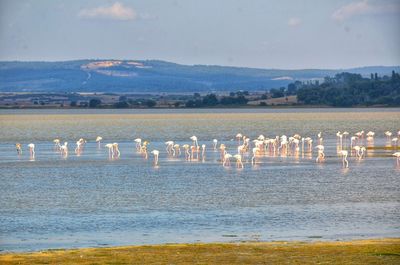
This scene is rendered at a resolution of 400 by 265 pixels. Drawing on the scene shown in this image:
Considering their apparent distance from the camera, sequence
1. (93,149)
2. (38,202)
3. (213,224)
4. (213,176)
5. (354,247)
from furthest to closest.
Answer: (93,149), (213,176), (38,202), (213,224), (354,247)

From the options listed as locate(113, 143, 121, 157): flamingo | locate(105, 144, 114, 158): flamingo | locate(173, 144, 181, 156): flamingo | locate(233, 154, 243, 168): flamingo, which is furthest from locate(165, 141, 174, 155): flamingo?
locate(233, 154, 243, 168): flamingo

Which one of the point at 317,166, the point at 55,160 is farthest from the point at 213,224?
the point at 55,160

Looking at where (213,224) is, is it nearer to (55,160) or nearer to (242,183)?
(242,183)

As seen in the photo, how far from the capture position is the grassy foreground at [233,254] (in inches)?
774

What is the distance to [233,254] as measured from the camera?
20.7m

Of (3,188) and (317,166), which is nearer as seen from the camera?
(3,188)

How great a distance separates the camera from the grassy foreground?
19.7 meters

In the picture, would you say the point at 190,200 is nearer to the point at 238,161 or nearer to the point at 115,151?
the point at 238,161

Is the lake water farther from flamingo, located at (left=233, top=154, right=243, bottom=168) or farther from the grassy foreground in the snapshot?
the grassy foreground

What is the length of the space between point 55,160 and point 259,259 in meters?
38.2

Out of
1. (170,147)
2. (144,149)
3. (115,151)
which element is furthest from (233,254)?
(170,147)

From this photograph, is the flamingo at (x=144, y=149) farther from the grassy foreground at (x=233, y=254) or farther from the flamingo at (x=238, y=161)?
the grassy foreground at (x=233, y=254)

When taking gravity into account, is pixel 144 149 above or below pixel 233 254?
below

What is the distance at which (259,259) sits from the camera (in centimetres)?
1984
